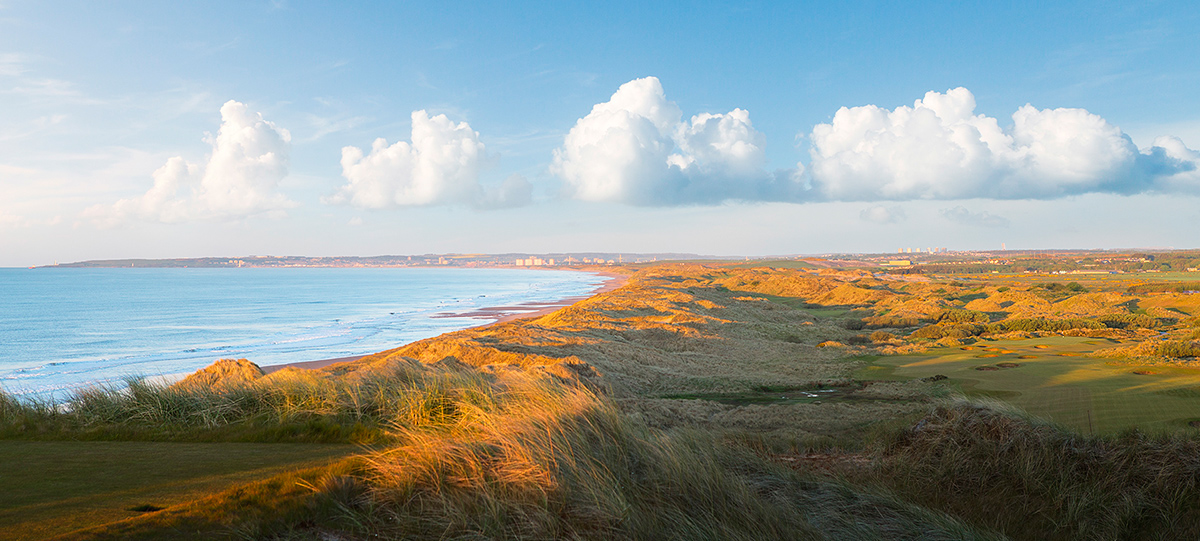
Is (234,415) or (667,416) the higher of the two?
(234,415)

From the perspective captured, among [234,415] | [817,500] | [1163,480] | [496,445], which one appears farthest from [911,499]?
[234,415]

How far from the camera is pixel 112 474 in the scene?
523cm

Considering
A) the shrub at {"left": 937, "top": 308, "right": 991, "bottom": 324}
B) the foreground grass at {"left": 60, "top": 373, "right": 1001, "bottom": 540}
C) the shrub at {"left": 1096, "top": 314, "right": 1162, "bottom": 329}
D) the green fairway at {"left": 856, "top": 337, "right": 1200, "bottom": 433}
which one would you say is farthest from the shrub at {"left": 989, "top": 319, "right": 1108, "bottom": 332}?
the foreground grass at {"left": 60, "top": 373, "right": 1001, "bottom": 540}

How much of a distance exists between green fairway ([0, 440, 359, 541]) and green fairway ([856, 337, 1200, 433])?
870cm

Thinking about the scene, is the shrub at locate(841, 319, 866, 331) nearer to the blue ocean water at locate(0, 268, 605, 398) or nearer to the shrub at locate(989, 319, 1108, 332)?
the shrub at locate(989, 319, 1108, 332)

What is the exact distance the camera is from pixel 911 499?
645 centimetres

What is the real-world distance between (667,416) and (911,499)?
733 cm

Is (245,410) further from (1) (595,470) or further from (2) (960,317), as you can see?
(2) (960,317)

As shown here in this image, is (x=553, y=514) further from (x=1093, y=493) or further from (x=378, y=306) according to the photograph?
(x=378, y=306)

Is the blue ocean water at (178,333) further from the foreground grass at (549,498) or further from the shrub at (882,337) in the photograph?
the shrub at (882,337)

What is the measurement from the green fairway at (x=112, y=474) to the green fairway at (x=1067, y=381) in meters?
8.70

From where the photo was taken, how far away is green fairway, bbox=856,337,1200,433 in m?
9.86

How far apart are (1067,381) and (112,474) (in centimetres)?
1686

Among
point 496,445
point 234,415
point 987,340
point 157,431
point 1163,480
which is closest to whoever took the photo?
point 496,445
